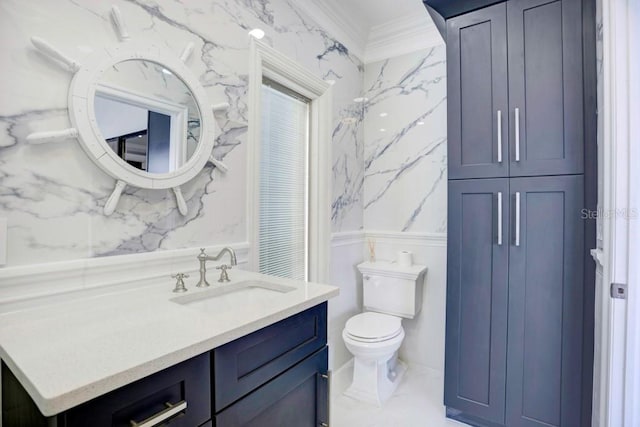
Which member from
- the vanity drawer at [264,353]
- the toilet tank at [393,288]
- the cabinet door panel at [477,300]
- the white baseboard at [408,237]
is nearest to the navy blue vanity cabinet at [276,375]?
the vanity drawer at [264,353]

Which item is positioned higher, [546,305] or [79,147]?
[79,147]

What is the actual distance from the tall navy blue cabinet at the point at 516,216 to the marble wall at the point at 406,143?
55 cm

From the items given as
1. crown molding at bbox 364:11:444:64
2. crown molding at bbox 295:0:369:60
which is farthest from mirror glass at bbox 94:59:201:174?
crown molding at bbox 364:11:444:64

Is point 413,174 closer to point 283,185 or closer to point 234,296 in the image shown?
point 283,185

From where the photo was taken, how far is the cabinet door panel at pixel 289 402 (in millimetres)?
924

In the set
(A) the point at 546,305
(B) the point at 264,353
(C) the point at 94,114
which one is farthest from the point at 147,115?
(A) the point at 546,305

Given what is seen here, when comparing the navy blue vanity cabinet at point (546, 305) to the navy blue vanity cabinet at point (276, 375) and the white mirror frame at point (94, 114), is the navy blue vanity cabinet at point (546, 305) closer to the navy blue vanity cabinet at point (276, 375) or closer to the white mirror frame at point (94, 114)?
the navy blue vanity cabinet at point (276, 375)

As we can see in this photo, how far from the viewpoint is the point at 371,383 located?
215cm

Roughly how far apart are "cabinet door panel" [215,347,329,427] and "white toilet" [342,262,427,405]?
32.7 inches

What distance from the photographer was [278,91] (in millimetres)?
2131

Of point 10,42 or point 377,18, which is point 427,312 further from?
Answer: point 10,42

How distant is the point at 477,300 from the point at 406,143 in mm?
1289

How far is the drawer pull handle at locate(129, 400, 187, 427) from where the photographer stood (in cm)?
70

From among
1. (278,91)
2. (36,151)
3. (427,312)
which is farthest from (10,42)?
(427,312)
